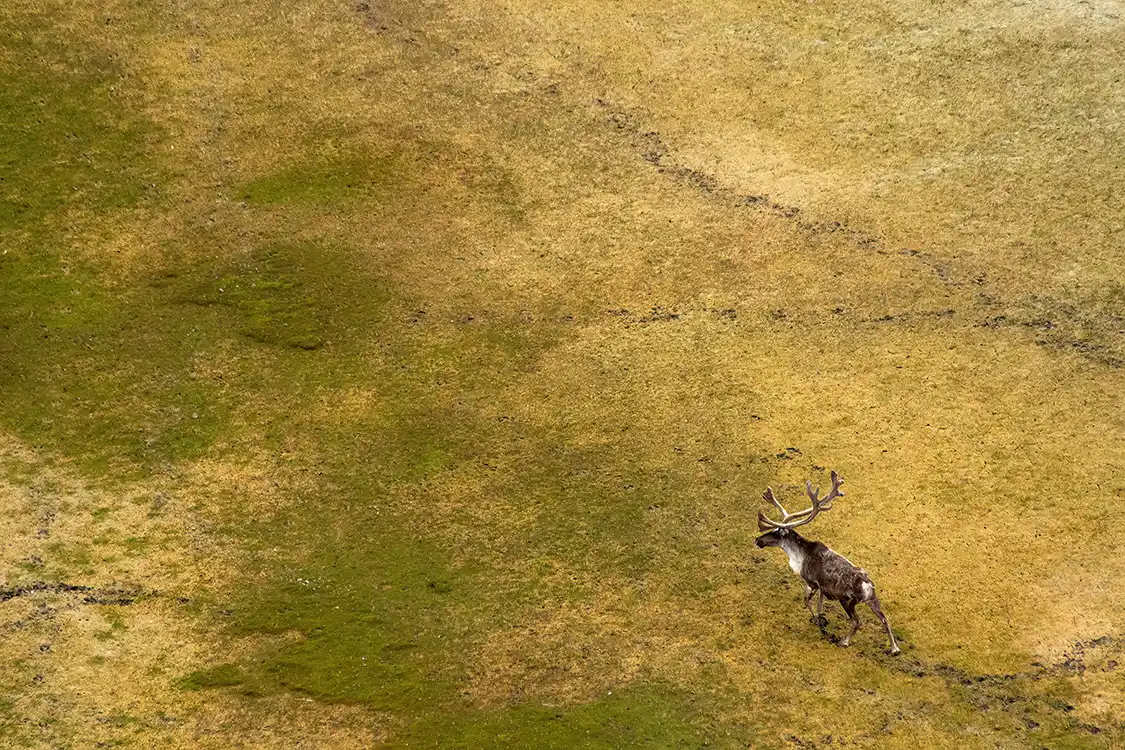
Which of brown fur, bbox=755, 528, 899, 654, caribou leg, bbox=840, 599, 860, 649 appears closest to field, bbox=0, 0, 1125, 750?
caribou leg, bbox=840, 599, 860, 649

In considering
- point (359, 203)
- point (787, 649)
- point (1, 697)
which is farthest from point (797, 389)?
point (1, 697)

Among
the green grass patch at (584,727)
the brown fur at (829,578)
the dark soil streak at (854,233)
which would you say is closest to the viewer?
the green grass patch at (584,727)

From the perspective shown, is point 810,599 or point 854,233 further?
point 854,233

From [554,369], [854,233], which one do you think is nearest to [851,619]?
[554,369]

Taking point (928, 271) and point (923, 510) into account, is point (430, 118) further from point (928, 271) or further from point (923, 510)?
point (923, 510)

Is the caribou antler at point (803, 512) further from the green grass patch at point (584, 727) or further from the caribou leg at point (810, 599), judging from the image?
the green grass patch at point (584, 727)

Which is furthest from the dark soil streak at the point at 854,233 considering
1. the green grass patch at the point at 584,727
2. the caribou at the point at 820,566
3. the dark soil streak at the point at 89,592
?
the dark soil streak at the point at 89,592

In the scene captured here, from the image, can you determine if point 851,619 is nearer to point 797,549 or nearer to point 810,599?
point 810,599
